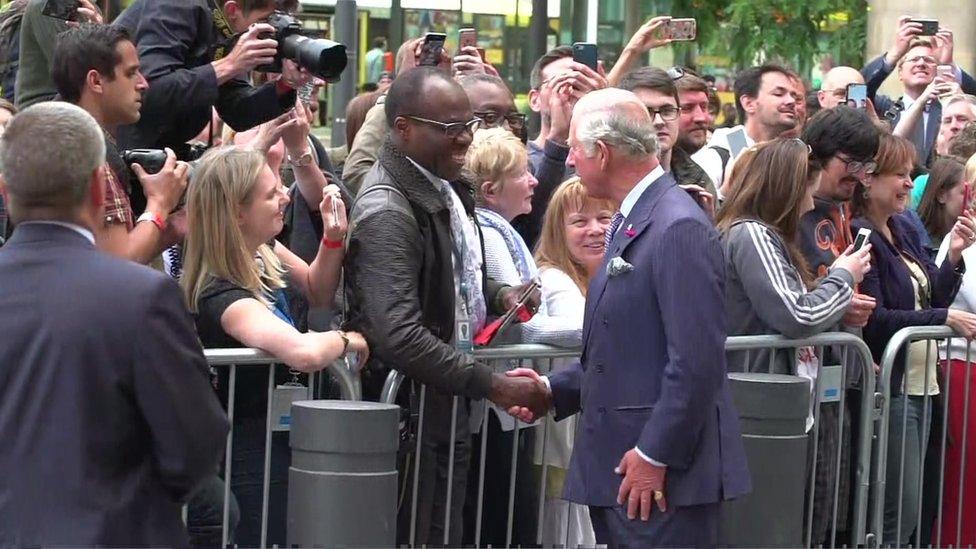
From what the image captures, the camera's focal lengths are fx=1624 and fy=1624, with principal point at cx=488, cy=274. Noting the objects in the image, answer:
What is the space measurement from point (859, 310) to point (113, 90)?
10.1 ft

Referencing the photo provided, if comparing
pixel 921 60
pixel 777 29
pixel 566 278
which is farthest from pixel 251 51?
pixel 777 29

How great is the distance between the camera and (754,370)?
6398 mm

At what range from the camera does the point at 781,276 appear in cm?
623

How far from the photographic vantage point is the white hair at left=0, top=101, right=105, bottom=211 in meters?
3.61

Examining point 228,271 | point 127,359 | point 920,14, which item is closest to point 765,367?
point 228,271

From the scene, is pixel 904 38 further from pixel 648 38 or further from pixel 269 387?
pixel 269 387

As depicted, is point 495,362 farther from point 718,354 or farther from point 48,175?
point 48,175

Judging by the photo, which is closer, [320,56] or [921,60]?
[320,56]

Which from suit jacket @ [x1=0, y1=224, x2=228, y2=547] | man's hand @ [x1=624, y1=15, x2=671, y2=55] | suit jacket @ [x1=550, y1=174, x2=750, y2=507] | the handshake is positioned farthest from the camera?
man's hand @ [x1=624, y1=15, x2=671, y2=55]

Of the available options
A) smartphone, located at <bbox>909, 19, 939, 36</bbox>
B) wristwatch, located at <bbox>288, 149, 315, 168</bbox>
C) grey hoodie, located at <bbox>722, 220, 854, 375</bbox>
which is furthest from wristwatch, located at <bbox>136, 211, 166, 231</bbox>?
smartphone, located at <bbox>909, 19, 939, 36</bbox>

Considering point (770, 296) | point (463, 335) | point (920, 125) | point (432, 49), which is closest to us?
point (463, 335)

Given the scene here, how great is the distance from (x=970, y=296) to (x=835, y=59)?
15.3 meters

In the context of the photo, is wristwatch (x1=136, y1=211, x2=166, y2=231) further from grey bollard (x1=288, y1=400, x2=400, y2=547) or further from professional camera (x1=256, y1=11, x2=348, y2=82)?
professional camera (x1=256, y1=11, x2=348, y2=82)

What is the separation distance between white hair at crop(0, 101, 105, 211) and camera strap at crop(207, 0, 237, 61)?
2.31 metres
